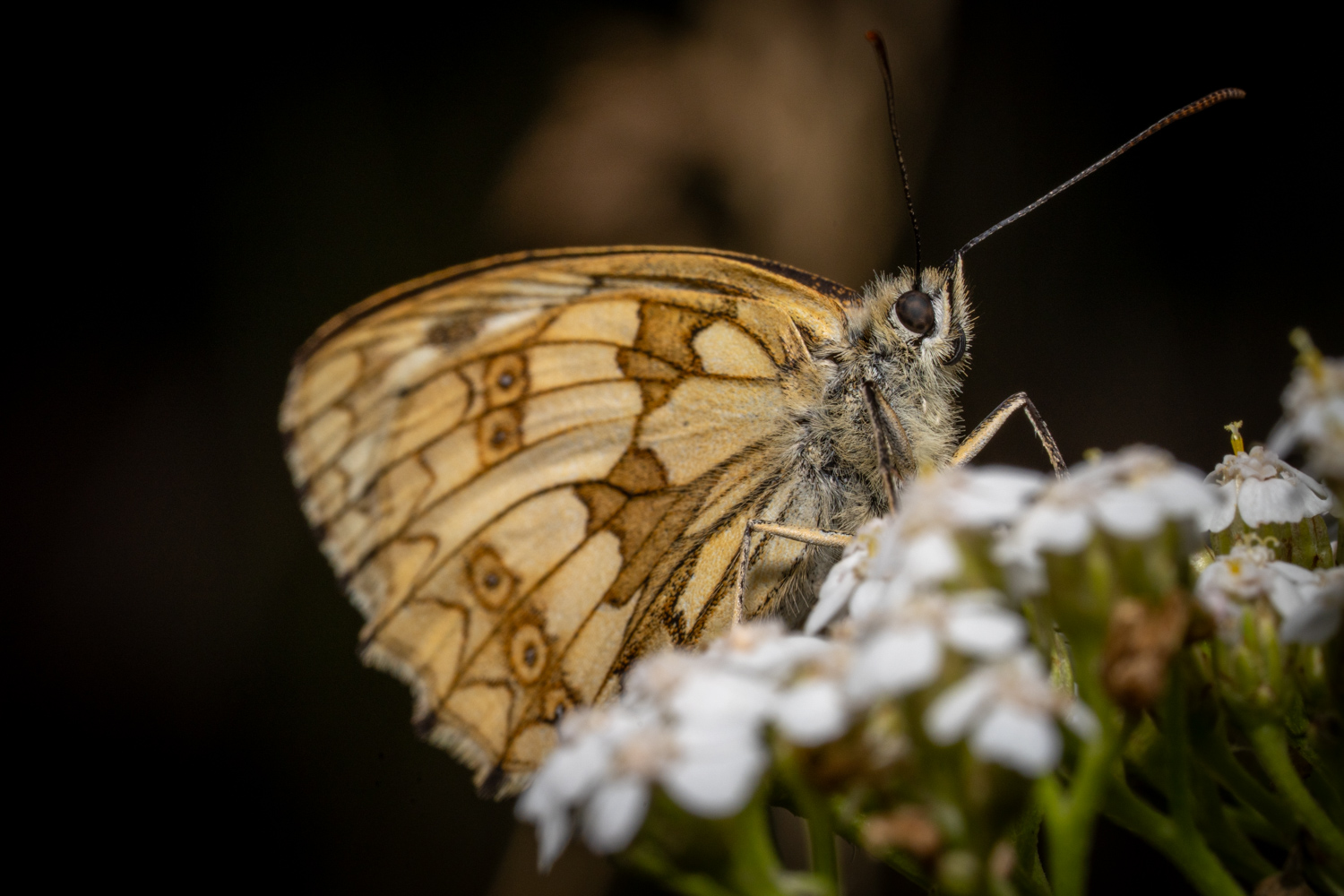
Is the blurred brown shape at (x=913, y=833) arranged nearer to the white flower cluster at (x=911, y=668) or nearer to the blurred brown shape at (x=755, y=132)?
the white flower cluster at (x=911, y=668)

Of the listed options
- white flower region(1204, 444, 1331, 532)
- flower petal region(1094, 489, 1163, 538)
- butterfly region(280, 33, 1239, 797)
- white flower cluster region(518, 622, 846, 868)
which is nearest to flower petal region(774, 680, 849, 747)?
white flower cluster region(518, 622, 846, 868)

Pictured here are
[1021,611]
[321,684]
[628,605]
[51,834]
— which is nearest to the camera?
[1021,611]

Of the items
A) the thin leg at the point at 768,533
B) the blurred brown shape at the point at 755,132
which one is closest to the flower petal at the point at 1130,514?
the thin leg at the point at 768,533

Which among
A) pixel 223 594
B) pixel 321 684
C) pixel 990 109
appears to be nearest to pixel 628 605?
pixel 321 684

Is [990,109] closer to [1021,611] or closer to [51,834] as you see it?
[1021,611]

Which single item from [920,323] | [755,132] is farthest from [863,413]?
[755,132]

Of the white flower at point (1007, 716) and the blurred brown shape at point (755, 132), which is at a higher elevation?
the blurred brown shape at point (755, 132)
